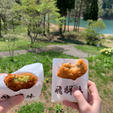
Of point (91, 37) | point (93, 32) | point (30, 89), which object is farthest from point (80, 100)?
point (91, 37)

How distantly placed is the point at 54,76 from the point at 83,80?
0.52 m

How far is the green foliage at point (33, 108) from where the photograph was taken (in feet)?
13.4

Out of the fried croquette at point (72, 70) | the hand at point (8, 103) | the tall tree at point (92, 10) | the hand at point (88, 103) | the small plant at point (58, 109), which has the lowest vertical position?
the small plant at point (58, 109)

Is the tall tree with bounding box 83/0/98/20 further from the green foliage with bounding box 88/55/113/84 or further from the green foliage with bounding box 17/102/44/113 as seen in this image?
the green foliage with bounding box 17/102/44/113

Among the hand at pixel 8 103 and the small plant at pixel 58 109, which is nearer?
the hand at pixel 8 103

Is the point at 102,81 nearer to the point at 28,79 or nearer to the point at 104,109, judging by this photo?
the point at 104,109

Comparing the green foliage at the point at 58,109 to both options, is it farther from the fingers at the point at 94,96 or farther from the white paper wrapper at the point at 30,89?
the fingers at the point at 94,96

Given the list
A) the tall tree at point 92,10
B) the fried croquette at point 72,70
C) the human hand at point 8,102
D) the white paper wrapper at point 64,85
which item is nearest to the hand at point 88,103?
the white paper wrapper at point 64,85

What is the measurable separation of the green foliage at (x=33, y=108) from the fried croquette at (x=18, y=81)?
215 centimetres

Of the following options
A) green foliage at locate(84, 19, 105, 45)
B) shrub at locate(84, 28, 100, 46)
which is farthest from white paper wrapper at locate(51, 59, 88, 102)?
shrub at locate(84, 28, 100, 46)

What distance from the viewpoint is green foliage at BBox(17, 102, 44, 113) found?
409 centimetres

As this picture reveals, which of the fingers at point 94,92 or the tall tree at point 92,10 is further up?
the tall tree at point 92,10

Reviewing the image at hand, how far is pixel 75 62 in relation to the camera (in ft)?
7.66

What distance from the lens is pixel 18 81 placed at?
7.34 ft
